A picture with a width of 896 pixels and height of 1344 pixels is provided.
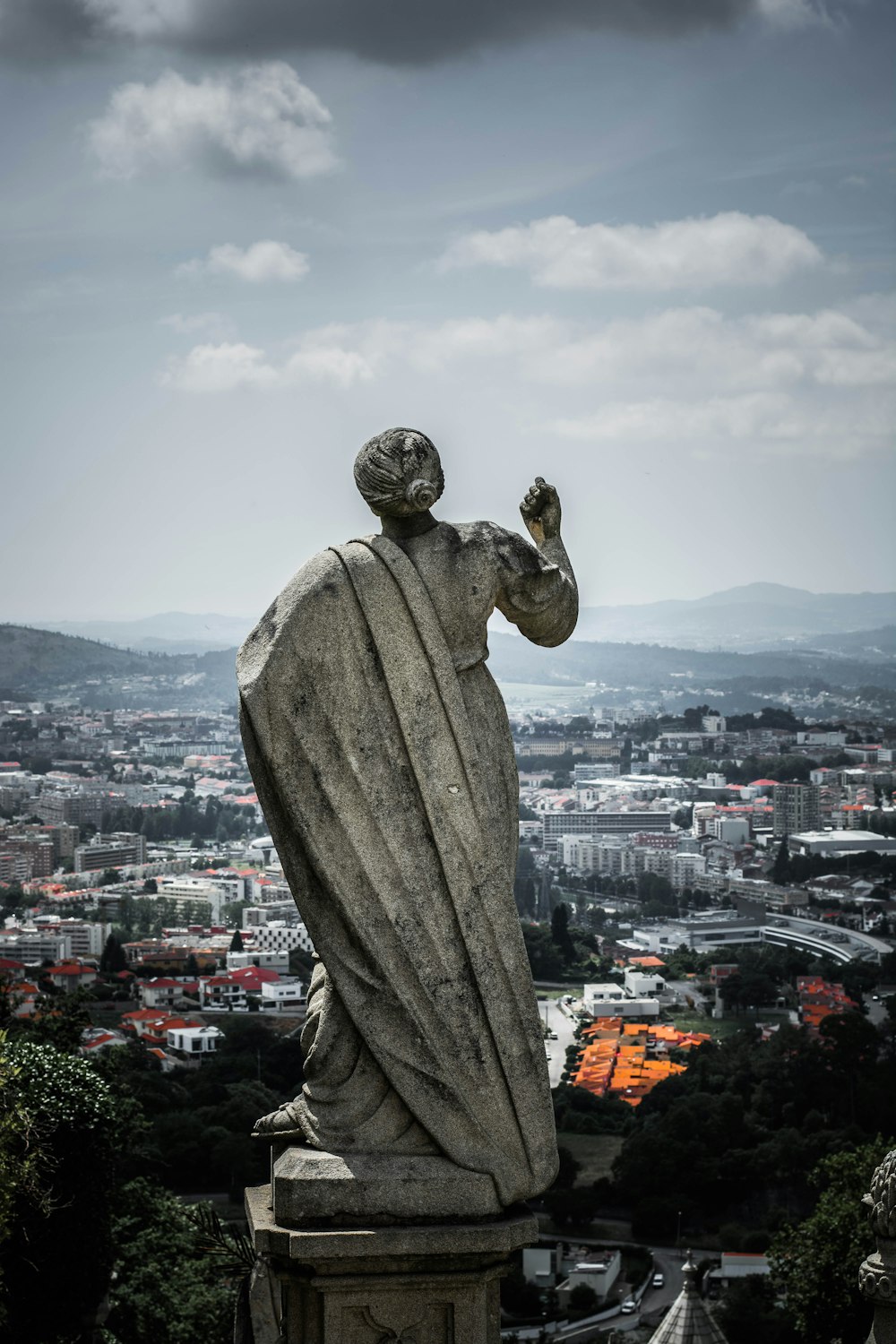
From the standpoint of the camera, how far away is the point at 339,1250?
5176 mm

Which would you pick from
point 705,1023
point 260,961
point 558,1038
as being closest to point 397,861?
point 558,1038

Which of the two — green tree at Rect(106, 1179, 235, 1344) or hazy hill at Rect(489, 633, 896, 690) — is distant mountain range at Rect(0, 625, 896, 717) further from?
green tree at Rect(106, 1179, 235, 1344)

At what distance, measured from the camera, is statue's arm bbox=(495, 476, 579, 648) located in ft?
18.8

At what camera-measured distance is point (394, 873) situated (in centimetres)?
538

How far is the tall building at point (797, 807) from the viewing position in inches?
3962

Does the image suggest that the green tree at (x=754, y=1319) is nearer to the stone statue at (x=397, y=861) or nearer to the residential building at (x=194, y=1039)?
the residential building at (x=194, y=1039)

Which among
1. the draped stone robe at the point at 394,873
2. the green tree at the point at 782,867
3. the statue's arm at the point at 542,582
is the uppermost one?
the statue's arm at the point at 542,582

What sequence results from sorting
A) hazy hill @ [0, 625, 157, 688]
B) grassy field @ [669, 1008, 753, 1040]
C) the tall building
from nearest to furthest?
1. grassy field @ [669, 1008, 753, 1040]
2. the tall building
3. hazy hill @ [0, 625, 157, 688]

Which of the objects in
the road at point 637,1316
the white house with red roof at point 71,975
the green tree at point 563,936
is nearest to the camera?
the road at point 637,1316

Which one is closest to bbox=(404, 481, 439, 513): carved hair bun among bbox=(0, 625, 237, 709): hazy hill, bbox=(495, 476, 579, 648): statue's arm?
bbox=(495, 476, 579, 648): statue's arm

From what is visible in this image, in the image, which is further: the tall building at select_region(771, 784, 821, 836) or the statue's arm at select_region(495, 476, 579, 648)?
the tall building at select_region(771, 784, 821, 836)

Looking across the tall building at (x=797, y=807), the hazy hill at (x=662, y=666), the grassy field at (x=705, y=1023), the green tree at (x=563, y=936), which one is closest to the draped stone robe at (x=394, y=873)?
the grassy field at (x=705, y=1023)

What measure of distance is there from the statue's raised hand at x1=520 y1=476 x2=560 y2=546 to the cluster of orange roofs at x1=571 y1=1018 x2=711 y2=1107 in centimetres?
5730

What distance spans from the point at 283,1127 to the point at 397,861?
0.89 meters
